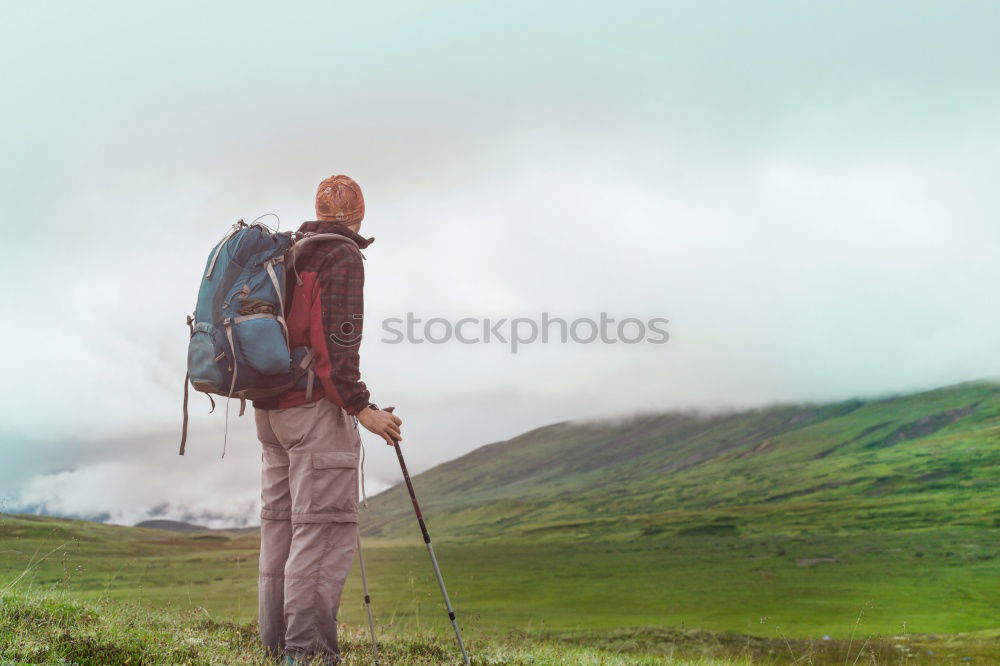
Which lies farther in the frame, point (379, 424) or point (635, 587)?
point (635, 587)

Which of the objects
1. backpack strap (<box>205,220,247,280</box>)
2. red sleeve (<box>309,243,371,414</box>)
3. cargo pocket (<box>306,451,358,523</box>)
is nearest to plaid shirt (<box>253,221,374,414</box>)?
red sleeve (<box>309,243,371,414</box>)

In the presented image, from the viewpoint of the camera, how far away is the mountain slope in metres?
124

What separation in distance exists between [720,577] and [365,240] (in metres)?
64.7

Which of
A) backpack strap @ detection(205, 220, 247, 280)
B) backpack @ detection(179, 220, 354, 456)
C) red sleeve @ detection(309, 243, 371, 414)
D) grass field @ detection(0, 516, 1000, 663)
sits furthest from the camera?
grass field @ detection(0, 516, 1000, 663)

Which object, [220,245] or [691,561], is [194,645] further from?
[691,561]

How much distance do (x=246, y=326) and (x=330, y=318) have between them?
0.64 metres

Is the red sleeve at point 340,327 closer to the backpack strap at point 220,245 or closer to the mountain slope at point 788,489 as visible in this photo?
the backpack strap at point 220,245

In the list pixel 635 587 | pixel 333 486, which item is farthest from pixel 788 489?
pixel 333 486

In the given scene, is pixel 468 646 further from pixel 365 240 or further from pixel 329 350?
pixel 365 240

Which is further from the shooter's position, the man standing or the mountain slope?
the mountain slope

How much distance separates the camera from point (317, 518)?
5.91 meters

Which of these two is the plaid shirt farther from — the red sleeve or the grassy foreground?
the grassy foreground

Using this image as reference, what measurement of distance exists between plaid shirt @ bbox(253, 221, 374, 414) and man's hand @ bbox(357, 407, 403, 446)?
3.2 inches

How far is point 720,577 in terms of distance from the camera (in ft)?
209
